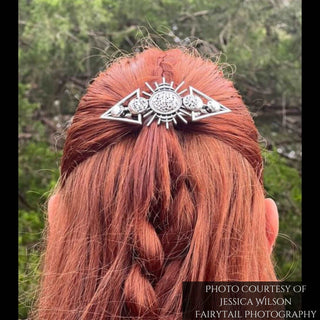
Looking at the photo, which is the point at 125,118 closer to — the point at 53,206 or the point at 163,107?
the point at 163,107

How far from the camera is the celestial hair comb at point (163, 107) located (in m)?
1.02

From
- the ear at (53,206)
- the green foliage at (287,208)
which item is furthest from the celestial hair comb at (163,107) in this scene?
the green foliage at (287,208)

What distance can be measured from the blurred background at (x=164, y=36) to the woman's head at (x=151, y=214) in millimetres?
2147

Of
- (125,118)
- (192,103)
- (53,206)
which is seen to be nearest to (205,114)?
(192,103)

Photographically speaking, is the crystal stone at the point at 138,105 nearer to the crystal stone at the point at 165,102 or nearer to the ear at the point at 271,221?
the crystal stone at the point at 165,102

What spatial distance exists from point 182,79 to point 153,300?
44 centimetres

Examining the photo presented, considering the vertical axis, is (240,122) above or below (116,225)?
above

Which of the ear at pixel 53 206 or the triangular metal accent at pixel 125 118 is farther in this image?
the ear at pixel 53 206

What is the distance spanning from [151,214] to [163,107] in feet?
0.68

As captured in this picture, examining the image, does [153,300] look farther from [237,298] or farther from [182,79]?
[182,79]

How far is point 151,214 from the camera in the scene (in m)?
0.97

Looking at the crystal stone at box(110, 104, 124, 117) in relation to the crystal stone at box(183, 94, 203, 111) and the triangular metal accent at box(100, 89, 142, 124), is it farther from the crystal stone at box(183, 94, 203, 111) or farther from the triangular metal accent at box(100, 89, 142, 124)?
the crystal stone at box(183, 94, 203, 111)

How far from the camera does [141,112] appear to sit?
1023 millimetres
